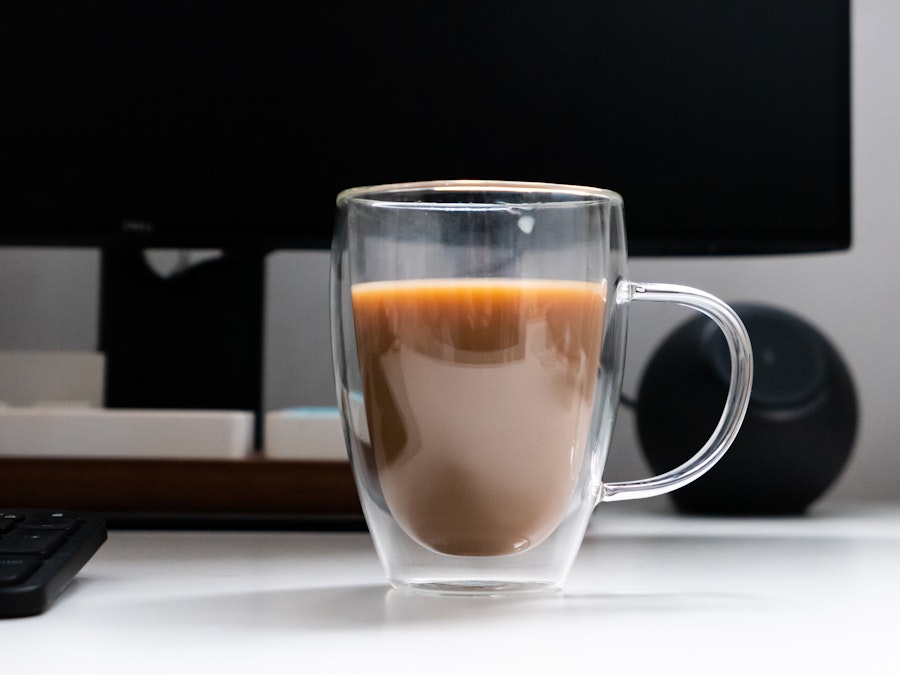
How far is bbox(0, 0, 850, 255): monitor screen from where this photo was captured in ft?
2.19

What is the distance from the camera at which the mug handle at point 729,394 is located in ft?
1.34

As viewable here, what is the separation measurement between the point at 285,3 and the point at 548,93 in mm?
187

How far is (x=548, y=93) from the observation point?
0.68m

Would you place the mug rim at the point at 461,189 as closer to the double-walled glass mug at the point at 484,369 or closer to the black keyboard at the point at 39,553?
the double-walled glass mug at the point at 484,369

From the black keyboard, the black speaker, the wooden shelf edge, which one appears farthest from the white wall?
the black keyboard

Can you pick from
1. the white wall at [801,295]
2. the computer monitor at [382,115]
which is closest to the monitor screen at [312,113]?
the computer monitor at [382,115]

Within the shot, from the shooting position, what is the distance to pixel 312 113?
671 mm

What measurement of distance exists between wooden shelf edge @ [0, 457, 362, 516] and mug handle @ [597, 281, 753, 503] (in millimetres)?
238

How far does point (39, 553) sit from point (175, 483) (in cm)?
23

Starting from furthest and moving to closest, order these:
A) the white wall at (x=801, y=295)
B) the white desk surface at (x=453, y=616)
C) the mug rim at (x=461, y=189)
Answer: the white wall at (x=801, y=295), the mug rim at (x=461, y=189), the white desk surface at (x=453, y=616)

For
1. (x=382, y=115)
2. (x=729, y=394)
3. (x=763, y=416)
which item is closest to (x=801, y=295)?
(x=763, y=416)

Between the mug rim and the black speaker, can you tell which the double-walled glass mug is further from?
the black speaker

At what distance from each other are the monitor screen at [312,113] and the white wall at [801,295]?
22 centimetres

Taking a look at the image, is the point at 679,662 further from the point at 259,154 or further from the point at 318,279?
the point at 318,279
